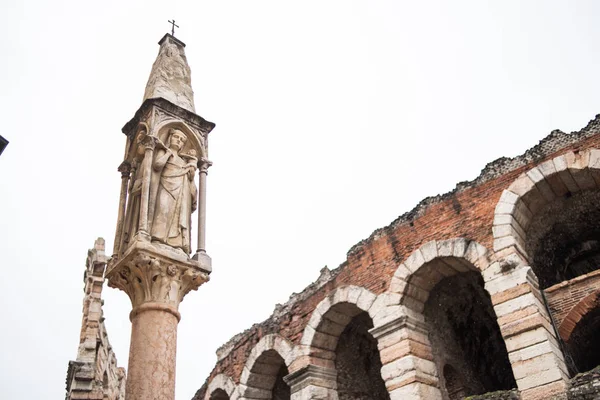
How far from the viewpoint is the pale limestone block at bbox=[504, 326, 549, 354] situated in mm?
8797

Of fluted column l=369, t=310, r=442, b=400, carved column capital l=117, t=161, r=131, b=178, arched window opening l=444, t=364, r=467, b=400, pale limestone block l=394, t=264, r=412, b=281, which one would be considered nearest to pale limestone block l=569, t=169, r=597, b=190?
pale limestone block l=394, t=264, r=412, b=281

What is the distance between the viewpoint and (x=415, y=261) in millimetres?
11023

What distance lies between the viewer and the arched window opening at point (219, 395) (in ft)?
47.5

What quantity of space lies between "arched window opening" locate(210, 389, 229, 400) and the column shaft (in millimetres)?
9547

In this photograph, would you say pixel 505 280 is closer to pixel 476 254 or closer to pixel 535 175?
pixel 476 254

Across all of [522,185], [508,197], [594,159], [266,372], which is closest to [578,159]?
[594,159]

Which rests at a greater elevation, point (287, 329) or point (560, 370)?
point (287, 329)

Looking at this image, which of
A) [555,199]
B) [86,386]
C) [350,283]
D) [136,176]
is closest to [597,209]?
[555,199]

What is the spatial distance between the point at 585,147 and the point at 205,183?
667 centimetres

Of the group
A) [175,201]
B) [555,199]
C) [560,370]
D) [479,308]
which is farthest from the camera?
[479,308]

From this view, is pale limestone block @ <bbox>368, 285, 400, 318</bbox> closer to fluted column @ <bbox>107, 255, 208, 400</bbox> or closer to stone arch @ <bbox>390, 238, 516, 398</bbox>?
stone arch @ <bbox>390, 238, 516, 398</bbox>

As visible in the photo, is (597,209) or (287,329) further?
(287,329)

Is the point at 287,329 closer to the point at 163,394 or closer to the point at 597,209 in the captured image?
the point at 597,209

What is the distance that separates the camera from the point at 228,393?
45.9 ft
